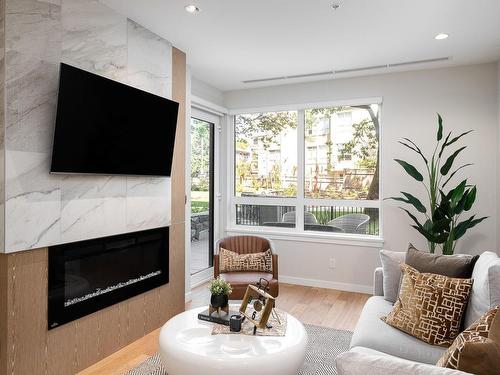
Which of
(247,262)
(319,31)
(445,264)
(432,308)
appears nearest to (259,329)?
(432,308)

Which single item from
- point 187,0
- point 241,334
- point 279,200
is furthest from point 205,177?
point 241,334

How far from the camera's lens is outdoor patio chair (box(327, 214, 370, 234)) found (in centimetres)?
443

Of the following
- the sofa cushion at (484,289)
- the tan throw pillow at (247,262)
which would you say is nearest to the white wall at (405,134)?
the tan throw pillow at (247,262)

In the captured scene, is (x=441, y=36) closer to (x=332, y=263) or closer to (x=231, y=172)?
(x=332, y=263)

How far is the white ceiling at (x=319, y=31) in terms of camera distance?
8.59 ft

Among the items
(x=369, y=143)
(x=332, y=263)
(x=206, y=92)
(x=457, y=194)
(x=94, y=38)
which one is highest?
(x=206, y=92)

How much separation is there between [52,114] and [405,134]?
143 inches

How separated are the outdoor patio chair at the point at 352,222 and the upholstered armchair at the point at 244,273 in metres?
1.25

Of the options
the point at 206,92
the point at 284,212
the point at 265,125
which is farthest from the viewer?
the point at 265,125

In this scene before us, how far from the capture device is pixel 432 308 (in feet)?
6.60

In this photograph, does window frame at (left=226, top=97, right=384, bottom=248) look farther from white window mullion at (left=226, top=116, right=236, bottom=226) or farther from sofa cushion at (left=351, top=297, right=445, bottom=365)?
sofa cushion at (left=351, top=297, right=445, bottom=365)

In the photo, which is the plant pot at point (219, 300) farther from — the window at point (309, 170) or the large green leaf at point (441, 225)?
the window at point (309, 170)

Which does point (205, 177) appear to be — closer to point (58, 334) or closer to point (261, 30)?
point (261, 30)

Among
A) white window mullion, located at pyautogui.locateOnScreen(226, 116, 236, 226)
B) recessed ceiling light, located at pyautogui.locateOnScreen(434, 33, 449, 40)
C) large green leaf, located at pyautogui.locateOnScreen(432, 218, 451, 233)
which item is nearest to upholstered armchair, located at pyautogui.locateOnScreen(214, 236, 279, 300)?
white window mullion, located at pyautogui.locateOnScreen(226, 116, 236, 226)
